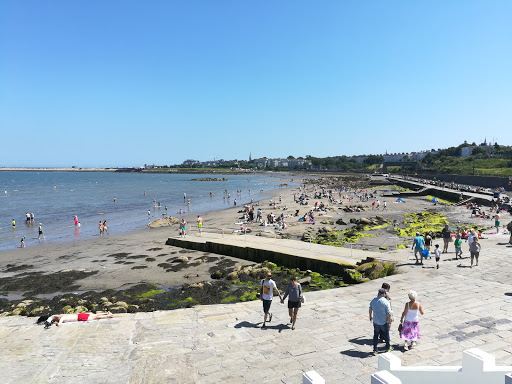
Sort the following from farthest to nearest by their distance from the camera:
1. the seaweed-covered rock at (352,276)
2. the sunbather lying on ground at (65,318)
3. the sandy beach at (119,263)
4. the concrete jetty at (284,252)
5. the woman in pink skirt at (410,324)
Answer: the sandy beach at (119,263)
the concrete jetty at (284,252)
the seaweed-covered rock at (352,276)
the sunbather lying on ground at (65,318)
the woman in pink skirt at (410,324)

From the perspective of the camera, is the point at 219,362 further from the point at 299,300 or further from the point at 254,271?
the point at 254,271

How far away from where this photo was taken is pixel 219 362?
6254 millimetres

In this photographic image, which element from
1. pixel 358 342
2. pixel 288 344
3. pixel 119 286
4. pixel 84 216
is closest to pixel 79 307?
pixel 119 286

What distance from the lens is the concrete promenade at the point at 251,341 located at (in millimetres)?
5895

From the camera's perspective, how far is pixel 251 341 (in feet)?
23.1

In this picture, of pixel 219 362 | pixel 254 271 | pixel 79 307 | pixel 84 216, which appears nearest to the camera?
pixel 219 362

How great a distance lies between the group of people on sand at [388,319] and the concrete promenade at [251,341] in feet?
0.80

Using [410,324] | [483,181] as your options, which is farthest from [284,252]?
[483,181]

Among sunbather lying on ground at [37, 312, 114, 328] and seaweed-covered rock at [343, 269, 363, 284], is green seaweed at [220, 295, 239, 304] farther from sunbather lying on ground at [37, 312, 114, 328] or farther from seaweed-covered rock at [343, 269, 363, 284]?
seaweed-covered rock at [343, 269, 363, 284]

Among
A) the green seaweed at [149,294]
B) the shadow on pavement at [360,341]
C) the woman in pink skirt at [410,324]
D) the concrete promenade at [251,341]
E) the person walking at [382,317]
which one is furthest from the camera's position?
the green seaweed at [149,294]

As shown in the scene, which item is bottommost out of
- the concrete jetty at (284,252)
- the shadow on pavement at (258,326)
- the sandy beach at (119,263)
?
the sandy beach at (119,263)

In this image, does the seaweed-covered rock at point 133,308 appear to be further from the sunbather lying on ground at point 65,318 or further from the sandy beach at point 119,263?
the sunbather lying on ground at point 65,318

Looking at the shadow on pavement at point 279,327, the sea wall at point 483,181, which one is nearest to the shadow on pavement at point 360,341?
the shadow on pavement at point 279,327

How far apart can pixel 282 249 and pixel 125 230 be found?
56.8 feet
